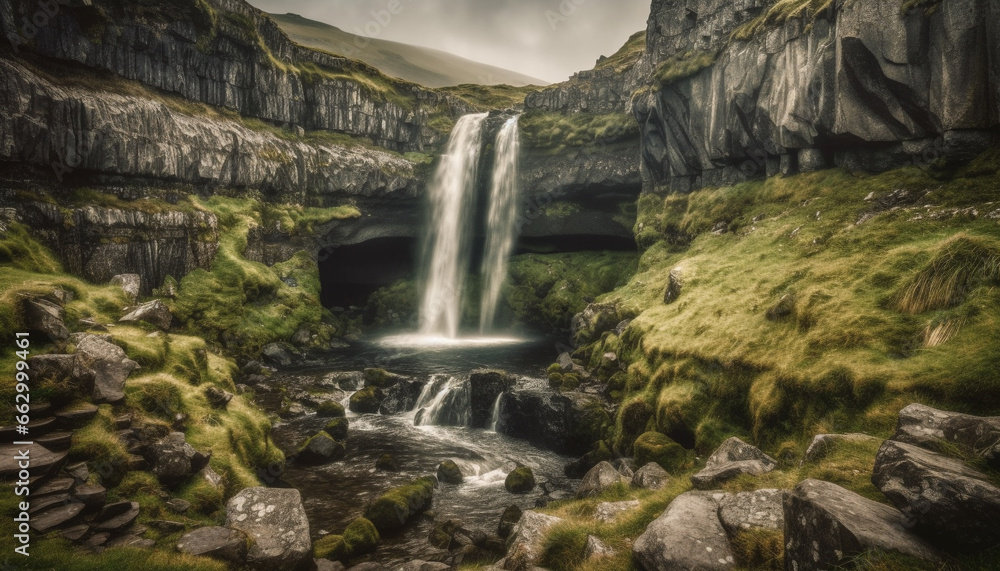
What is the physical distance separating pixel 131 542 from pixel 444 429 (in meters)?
15.4

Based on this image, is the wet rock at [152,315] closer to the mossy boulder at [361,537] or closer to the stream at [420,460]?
the stream at [420,460]

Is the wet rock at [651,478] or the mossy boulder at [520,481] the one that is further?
the mossy boulder at [520,481]

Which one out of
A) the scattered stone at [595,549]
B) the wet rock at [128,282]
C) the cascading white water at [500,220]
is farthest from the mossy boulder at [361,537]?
the cascading white water at [500,220]

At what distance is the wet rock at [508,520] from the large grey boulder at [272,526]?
17.5 ft

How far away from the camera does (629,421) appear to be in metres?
17.8

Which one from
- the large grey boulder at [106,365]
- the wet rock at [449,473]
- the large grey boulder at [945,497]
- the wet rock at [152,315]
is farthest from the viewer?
the wet rock at [152,315]

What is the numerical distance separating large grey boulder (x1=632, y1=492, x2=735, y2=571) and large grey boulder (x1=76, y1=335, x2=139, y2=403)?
14.8 metres

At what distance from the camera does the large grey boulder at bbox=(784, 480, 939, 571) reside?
504 cm

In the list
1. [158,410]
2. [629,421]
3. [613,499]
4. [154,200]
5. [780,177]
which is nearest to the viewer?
[613,499]

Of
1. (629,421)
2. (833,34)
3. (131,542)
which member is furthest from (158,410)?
(833,34)

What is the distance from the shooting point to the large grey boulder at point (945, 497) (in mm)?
4859

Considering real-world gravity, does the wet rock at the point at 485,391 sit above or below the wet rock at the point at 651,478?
below

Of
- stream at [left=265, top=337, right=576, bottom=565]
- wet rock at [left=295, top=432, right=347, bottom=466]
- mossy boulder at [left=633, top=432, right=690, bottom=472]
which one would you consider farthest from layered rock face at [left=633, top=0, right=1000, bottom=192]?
wet rock at [left=295, top=432, right=347, bottom=466]

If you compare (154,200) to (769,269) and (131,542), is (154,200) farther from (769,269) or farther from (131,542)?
(769,269)
